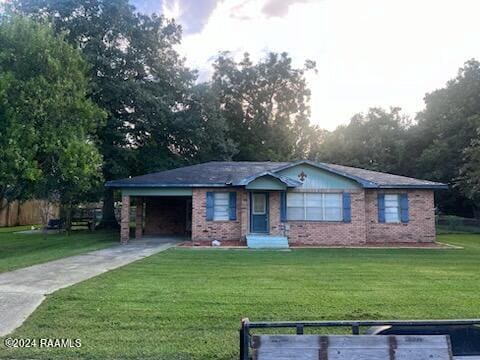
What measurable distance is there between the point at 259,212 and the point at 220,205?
5.50 ft

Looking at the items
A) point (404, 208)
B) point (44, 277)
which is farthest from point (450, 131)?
point (44, 277)

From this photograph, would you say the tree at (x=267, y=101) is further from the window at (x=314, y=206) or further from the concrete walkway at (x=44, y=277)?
the concrete walkway at (x=44, y=277)

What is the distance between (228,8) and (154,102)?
9.70 m

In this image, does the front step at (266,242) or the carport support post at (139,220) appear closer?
the front step at (266,242)

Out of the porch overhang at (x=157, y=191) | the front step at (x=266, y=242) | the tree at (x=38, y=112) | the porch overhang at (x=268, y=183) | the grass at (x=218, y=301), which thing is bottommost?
the grass at (x=218, y=301)

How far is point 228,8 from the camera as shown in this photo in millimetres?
15414

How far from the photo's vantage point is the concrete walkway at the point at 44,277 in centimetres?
613

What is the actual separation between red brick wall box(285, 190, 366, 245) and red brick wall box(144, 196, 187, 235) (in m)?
7.35

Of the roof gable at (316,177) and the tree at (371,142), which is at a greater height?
the tree at (371,142)

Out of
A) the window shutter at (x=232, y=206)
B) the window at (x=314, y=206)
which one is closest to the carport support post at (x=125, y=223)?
the window shutter at (x=232, y=206)

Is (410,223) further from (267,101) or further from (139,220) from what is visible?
(267,101)

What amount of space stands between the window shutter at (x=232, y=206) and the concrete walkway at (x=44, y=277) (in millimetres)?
3770

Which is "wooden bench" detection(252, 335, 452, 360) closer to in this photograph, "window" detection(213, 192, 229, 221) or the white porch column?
"window" detection(213, 192, 229, 221)

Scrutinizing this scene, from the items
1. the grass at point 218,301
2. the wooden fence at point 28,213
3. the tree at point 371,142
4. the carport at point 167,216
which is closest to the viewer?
the grass at point 218,301
